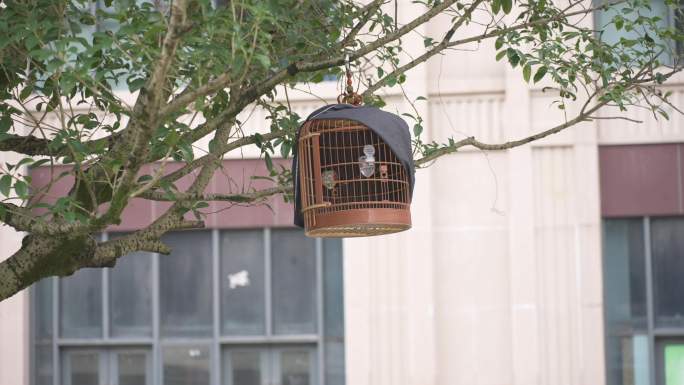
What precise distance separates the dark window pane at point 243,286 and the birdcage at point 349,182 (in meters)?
5.53

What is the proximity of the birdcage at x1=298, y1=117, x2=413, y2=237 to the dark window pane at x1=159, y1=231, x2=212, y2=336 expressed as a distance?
570 cm

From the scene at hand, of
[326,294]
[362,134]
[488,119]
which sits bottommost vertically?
[326,294]

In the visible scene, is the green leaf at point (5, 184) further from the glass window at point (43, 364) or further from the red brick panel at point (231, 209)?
the glass window at point (43, 364)

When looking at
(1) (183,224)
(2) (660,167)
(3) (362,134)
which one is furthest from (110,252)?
(2) (660,167)

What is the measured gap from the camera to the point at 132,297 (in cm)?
1266

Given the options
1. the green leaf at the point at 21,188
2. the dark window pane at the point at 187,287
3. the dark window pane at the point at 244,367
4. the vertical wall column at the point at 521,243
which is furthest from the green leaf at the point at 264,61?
the dark window pane at the point at 244,367

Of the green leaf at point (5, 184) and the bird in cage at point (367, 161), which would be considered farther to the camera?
the bird in cage at point (367, 161)

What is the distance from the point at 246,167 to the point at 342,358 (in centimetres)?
227

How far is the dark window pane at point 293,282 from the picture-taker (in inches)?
490

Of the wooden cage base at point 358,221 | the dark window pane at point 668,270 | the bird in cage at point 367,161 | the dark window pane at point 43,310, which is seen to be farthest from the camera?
the dark window pane at point 43,310

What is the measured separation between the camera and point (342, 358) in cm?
1237

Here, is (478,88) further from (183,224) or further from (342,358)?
(183,224)

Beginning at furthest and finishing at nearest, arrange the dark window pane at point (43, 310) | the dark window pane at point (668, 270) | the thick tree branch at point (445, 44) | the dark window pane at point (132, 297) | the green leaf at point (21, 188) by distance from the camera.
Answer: the dark window pane at point (43, 310)
the dark window pane at point (132, 297)
the dark window pane at point (668, 270)
the thick tree branch at point (445, 44)
the green leaf at point (21, 188)

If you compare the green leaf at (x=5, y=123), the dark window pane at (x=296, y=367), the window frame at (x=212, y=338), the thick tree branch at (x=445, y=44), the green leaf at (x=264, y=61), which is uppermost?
the thick tree branch at (x=445, y=44)
